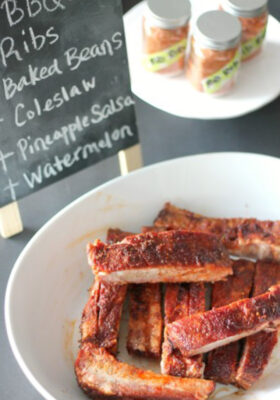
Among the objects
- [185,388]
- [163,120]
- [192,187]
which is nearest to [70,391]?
[185,388]

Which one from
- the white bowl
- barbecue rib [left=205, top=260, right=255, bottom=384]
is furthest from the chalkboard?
barbecue rib [left=205, top=260, right=255, bottom=384]

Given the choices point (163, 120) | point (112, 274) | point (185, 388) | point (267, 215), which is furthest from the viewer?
point (163, 120)

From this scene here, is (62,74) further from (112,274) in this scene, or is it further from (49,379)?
(49,379)

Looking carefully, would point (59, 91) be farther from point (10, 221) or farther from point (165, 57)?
point (165, 57)

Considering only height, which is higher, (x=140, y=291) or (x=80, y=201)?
(x=80, y=201)

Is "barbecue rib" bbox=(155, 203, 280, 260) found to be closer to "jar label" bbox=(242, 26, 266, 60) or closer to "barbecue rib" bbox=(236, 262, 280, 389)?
"barbecue rib" bbox=(236, 262, 280, 389)

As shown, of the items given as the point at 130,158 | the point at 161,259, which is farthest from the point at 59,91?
the point at 161,259

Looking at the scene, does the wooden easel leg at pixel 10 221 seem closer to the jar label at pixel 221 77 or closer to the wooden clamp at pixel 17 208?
the wooden clamp at pixel 17 208
